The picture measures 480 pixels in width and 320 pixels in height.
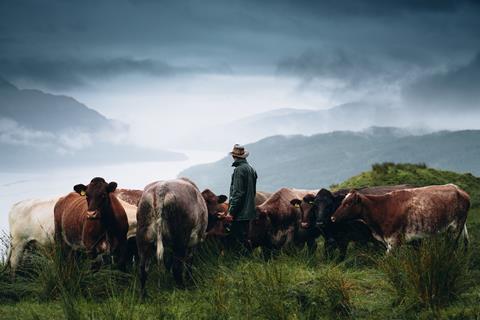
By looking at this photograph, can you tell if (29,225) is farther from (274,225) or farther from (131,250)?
(274,225)

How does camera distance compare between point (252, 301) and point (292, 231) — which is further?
point (292, 231)

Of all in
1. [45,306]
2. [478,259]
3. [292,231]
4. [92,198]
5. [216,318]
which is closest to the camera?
[216,318]

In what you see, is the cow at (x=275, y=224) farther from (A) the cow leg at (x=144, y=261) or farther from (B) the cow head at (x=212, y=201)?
(A) the cow leg at (x=144, y=261)

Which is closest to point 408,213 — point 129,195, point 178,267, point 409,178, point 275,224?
point 275,224

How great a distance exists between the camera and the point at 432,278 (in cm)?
1085

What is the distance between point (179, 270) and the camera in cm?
1395

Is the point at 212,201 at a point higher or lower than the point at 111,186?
lower

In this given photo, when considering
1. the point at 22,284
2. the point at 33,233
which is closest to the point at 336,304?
the point at 22,284

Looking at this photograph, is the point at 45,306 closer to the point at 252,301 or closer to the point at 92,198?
the point at 92,198

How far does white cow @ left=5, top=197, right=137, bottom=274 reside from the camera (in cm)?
1598

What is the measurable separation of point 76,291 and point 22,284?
1.91 meters

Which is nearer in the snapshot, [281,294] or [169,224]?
[281,294]

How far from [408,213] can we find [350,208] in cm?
139

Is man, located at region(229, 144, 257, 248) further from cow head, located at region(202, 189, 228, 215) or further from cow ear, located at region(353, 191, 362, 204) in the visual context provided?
cow ear, located at region(353, 191, 362, 204)
